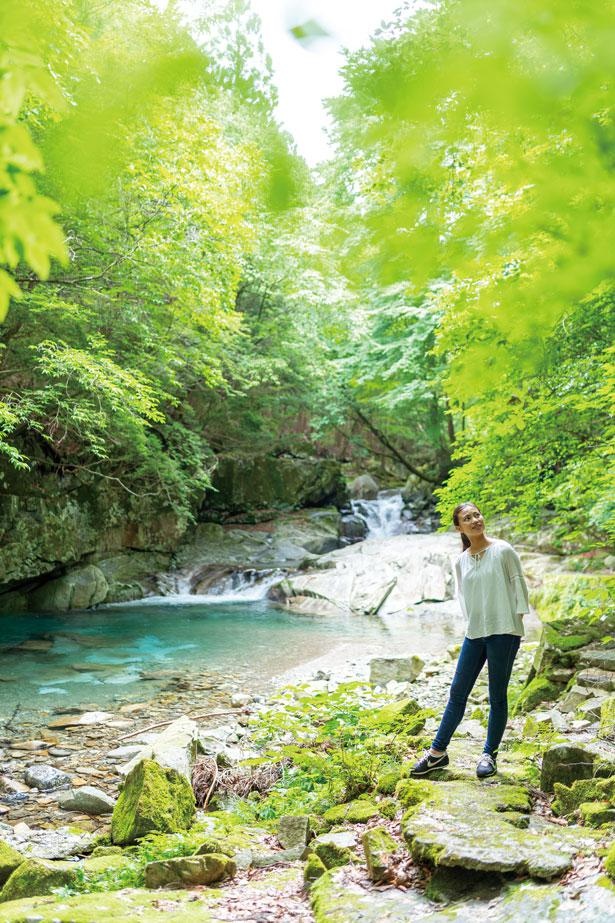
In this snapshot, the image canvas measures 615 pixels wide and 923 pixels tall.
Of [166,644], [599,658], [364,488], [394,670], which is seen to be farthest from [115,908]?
[364,488]

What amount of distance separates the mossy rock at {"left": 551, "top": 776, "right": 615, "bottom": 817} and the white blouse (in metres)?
0.87

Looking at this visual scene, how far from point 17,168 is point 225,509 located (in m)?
21.5

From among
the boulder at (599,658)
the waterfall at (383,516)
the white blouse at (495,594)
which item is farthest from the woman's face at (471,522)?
the waterfall at (383,516)

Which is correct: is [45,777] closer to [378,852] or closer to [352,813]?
[352,813]

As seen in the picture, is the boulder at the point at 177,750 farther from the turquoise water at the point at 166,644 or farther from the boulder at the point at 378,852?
the turquoise water at the point at 166,644

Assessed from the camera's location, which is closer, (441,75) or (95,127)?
(441,75)

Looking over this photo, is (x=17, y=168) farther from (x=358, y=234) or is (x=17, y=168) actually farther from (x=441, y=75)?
(x=358, y=234)

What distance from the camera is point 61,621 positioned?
1310 cm

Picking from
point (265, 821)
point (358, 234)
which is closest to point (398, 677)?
point (265, 821)

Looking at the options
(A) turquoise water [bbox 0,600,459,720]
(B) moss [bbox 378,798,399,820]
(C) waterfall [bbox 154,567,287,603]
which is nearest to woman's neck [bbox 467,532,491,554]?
(B) moss [bbox 378,798,399,820]

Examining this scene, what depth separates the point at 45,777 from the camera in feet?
16.8

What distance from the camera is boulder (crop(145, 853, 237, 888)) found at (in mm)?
2977

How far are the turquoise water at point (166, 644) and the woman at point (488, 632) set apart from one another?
4.82 meters

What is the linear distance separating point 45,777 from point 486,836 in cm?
404
